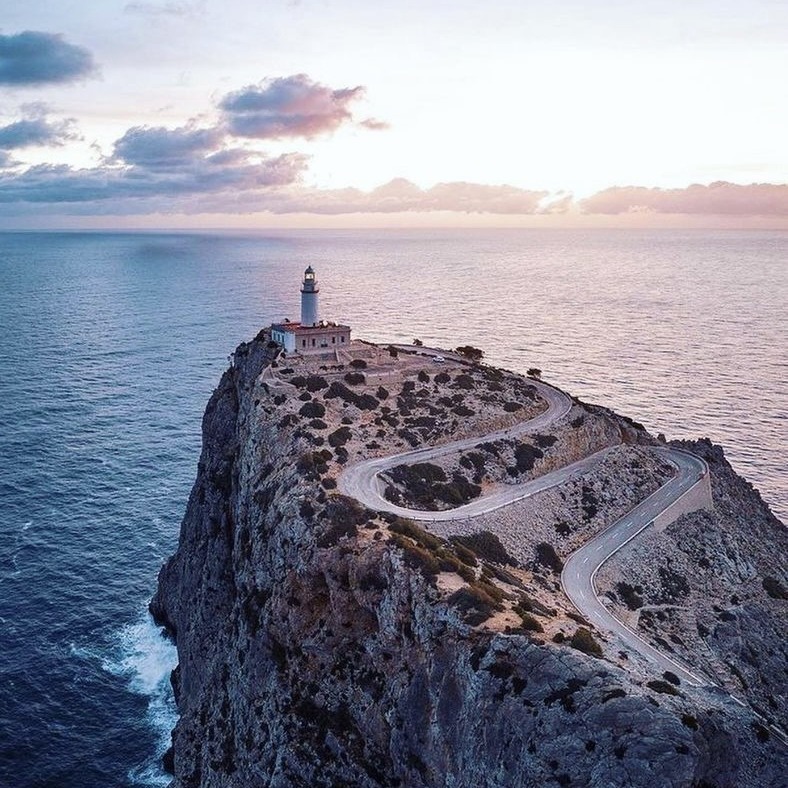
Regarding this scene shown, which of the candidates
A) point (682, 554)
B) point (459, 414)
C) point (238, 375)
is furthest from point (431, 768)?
point (238, 375)

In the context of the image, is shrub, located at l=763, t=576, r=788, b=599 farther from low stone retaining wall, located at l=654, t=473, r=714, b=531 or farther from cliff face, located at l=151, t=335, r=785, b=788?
cliff face, located at l=151, t=335, r=785, b=788

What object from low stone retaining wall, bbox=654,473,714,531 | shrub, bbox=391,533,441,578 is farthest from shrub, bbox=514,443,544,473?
shrub, bbox=391,533,441,578

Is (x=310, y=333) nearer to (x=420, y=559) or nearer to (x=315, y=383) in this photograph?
(x=315, y=383)

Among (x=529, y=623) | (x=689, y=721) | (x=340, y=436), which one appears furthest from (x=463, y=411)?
(x=689, y=721)

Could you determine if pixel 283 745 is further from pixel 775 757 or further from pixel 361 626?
pixel 775 757

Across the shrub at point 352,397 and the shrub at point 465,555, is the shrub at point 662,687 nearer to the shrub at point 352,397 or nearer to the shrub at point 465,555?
the shrub at point 465,555

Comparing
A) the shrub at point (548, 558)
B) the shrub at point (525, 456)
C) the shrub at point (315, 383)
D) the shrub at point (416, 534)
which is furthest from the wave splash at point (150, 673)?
the shrub at point (525, 456)
